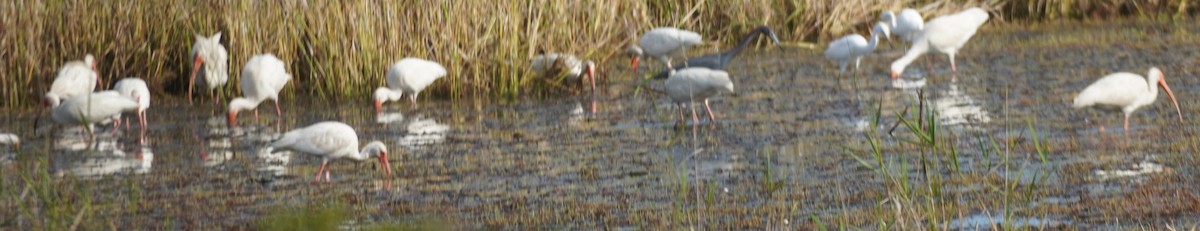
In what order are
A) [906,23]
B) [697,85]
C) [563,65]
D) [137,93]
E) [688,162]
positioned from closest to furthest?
[688,162] < [697,85] < [137,93] < [563,65] < [906,23]

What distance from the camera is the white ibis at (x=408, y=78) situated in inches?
409

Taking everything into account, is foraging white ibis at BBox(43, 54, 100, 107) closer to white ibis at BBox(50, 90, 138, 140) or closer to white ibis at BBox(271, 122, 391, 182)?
white ibis at BBox(50, 90, 138, 140)

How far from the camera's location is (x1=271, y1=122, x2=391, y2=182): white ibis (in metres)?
7.57

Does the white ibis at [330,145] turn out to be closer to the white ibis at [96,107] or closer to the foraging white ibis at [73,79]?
the white ibis at [96,107]

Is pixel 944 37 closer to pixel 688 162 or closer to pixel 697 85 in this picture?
pixel 697 85

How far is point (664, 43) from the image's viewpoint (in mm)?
12289

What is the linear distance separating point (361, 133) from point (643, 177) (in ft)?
9.00

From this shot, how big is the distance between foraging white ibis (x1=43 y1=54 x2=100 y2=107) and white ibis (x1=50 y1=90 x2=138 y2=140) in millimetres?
660

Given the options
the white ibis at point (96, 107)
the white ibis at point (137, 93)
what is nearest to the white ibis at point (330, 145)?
the white ibis at point (96, 107)

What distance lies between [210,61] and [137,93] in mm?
837

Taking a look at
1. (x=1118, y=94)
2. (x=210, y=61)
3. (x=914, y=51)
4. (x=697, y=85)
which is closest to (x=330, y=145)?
(x=697, y=85)

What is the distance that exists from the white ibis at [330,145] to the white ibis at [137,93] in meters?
Answer: 2.49

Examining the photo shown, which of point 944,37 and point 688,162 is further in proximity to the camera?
point 944,37

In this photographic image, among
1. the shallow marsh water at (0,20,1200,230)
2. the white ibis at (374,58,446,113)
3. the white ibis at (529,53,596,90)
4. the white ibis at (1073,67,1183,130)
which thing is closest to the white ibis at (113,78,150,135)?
the shallow marsh water at (0,20,1200,230)
